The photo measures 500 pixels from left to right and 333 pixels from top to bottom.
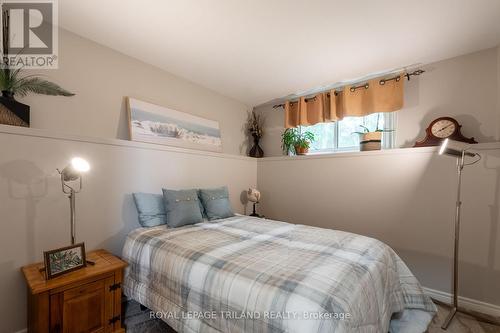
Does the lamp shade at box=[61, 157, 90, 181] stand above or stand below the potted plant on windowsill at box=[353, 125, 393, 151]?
below

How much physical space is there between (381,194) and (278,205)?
1.39 m

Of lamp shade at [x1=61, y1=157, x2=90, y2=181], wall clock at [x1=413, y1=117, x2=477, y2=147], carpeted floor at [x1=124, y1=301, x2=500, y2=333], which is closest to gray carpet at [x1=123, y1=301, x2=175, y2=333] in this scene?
carpeted floor at [x1=124, y1=301, x2=500, y2=333]

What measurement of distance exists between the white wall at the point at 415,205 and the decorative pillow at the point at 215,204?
1.12 meters

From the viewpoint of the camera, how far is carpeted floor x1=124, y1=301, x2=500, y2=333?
1.63 meters

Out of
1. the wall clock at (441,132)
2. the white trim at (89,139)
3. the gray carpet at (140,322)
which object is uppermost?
the wall clock at (441,132)

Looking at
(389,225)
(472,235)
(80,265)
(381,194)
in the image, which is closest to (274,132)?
(381,194)

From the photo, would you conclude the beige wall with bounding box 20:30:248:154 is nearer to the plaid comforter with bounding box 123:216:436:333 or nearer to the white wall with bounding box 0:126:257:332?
the white wall with bounding box 0:126:257:332

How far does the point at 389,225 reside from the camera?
2.42m

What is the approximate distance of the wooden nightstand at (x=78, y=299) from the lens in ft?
4.09

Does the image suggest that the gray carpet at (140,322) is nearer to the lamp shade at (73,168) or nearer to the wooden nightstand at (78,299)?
the wooden nightstand at (78,299)

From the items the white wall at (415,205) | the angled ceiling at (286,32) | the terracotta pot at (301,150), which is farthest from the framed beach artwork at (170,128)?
the white wall at (415,205)

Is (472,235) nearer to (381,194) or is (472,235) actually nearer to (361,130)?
(381,194)

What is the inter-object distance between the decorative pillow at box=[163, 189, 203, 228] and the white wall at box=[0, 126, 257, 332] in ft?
1.00

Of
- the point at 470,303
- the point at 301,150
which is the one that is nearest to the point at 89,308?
the point at 301,150
